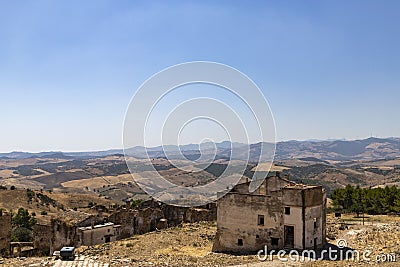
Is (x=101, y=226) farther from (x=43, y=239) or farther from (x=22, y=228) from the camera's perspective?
(x=22, y=228)

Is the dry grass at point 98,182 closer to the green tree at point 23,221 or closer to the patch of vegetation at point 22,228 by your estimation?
the green tree at point 23,221

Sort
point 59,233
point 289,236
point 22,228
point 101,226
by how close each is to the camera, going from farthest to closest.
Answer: point 22,228 < point 59,233 < point 101,226 < point 289,236

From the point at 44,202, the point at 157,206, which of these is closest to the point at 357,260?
the point at 157,206

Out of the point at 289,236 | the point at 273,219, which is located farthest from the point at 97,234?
the point at 289,236

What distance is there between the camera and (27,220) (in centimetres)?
→ 6012

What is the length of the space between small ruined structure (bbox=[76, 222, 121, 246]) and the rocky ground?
3.11 meters

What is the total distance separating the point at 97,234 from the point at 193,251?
412 inches

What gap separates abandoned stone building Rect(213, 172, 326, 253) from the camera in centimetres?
2922

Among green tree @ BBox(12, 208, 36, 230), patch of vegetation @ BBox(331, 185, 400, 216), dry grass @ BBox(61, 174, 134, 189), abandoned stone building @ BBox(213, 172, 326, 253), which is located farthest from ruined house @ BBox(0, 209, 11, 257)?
dry grass @ BBox(61, 174, 134, 189)

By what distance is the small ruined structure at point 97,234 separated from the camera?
1453 inches

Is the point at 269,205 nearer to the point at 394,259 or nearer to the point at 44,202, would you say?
the point at 394,259

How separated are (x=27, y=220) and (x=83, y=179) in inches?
5252

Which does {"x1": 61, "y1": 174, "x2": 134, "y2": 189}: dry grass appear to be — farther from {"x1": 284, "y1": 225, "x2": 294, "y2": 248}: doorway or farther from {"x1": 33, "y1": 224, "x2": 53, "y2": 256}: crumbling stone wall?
{"x1": 284, "y1": 225, "x2": 294, "y2": 248}: doorway

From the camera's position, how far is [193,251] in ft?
105
